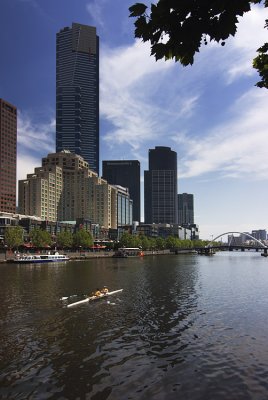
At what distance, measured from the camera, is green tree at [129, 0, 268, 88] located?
6816 mm

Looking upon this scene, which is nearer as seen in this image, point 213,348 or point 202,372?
point 202,372

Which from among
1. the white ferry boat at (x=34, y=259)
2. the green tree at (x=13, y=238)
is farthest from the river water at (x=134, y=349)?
the green tree at (x=13, y=238)

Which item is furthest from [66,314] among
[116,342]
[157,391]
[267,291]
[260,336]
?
[267,291]

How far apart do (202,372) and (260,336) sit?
12057 mm

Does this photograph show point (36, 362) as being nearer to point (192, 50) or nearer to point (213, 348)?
point (213, 348)

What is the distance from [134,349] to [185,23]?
93.9 feet

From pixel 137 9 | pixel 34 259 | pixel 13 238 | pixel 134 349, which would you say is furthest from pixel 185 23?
pixel 13 238

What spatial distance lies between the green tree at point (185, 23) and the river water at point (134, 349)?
65.8 feet

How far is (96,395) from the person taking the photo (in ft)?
72.7

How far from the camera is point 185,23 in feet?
23.2

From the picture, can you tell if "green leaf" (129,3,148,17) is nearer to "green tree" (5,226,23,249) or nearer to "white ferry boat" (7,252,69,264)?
"white ferry boat" (7,252,69,264)

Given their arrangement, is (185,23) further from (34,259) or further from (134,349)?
(34,259)

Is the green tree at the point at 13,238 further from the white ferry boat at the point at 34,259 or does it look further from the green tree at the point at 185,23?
the green tree at the point at 185,23

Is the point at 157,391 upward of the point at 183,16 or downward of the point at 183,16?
downward
